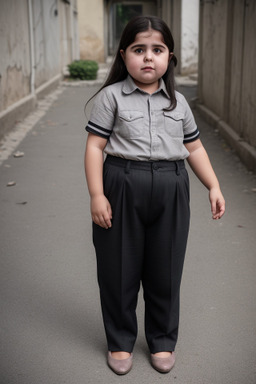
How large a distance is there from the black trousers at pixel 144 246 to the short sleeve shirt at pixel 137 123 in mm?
52

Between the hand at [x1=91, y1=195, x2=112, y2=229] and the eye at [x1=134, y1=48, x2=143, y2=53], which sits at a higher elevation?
the eye at [x1=134, y1=48, x2=143, y2=53]

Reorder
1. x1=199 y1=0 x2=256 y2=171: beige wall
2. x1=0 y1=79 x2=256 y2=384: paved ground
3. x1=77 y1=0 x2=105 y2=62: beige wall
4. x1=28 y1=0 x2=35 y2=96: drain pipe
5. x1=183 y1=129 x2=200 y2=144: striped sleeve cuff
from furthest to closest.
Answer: x1=77 y1=0 x2=105 y2=62: beige wall < x1=28 y1=0 x2=35 y2=96: drain pipe < x1=199 y1=0 x2=256 y2=171: beige wall < x1=0 y1=79 x2=256 y2=384: paved ground < x1=183 y1=129 x2=200 y2=144: striped sleeve cuff

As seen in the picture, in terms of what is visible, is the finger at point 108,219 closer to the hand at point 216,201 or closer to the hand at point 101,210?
the hand at point 101,210

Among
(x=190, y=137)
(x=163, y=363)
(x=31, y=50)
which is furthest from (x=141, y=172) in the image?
(x=31, y=50)

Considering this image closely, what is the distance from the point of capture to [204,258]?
12.7ft

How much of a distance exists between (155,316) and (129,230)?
1.60 ft

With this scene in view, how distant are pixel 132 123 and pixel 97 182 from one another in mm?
296

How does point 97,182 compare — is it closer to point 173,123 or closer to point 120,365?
point 173,123

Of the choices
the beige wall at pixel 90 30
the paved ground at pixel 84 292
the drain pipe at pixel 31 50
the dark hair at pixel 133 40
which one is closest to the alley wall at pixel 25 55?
the drain pipe at pixel 31 50

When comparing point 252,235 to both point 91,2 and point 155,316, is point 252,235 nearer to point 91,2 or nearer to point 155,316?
point 155,316

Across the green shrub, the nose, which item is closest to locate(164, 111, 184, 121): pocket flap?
the nose

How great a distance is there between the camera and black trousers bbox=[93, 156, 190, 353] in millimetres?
2355

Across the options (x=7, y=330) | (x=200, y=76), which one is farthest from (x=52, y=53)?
(x=7, y=330)

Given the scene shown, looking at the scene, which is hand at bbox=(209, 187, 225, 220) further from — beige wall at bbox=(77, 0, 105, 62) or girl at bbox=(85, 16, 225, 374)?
beige wall at bbox=(77, 0, 105, 62)
